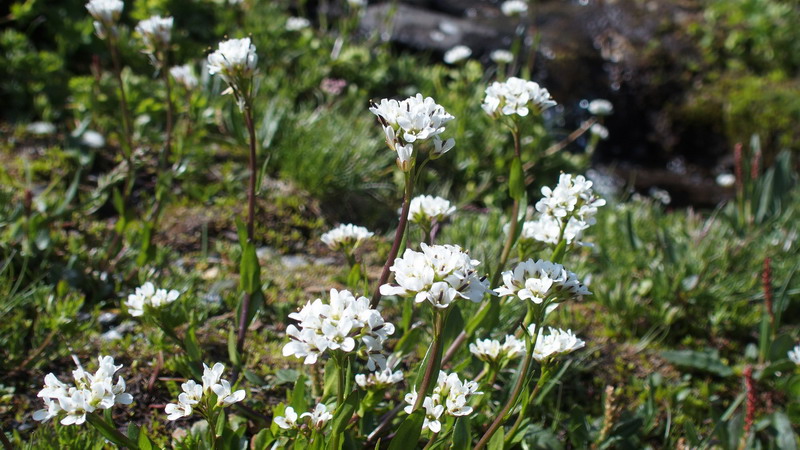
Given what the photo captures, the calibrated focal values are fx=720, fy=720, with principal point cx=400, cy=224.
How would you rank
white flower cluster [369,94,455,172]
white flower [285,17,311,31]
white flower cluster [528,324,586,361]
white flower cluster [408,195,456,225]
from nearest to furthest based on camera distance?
white flower cluster [369,94,455,172]
white flower cluster [528,324,586,361]
white flower cluster [408,195,456,225]
white flower [285,17,311,31]

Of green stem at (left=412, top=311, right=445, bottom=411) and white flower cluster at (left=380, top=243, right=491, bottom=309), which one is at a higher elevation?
white flower cluster at (left=380, top=243, right=491, bottom=309)

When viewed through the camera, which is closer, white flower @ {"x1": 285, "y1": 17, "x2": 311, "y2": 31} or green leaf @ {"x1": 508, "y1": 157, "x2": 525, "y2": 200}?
green leaf @ {"x1": 508, "y1": 157, "x2": 525, "y2": 200}

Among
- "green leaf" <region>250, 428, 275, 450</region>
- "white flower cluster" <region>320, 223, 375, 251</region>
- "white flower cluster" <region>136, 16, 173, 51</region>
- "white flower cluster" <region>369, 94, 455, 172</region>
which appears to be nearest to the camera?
"white flower cluster" <region>369, 94, 455, 172</region>

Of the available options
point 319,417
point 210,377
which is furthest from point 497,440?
point 210,377

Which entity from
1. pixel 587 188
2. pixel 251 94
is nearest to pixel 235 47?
pixel 251 94

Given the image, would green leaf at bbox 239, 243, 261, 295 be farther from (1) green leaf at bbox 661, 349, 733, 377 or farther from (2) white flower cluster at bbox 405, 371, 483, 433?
(1) green leaf at bbox 661, 349, 733, 377

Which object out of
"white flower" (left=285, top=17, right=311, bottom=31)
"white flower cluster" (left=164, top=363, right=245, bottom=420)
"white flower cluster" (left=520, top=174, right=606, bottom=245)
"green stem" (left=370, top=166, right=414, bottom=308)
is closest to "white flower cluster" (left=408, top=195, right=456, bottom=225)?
"green stem" (left=370, top=166, right=414, bottom=308)

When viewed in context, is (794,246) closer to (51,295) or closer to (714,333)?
(714,333)
